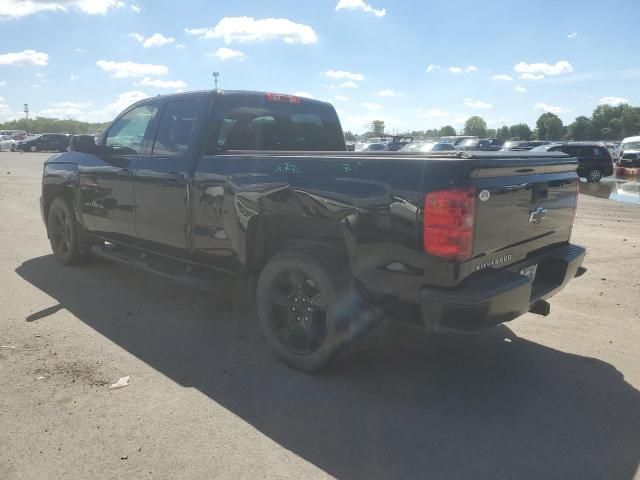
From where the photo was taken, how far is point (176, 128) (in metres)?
4.55

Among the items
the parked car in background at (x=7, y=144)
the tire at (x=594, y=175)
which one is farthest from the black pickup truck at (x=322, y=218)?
the parked car in background at (x=7, y=144)

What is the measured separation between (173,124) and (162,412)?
2.59 meters

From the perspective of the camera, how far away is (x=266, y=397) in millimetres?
3291

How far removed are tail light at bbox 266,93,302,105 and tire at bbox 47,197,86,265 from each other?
296 cm

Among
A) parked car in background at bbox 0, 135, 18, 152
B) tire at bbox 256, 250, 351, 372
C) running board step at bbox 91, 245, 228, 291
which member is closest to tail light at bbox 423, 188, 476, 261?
tire at bbox 256, 250, 351, 372

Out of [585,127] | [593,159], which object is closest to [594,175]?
[593,159]

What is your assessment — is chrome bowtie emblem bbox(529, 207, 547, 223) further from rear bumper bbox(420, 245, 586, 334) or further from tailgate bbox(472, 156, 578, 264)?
rear bumper bbox(420, 245, 586, 334)

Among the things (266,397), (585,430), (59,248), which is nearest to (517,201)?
(585,430)

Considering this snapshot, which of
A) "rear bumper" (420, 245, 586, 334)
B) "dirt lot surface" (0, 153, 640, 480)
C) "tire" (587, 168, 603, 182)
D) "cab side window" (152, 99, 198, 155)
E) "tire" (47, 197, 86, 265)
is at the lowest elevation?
"tire" (587, 168, 603, 182)

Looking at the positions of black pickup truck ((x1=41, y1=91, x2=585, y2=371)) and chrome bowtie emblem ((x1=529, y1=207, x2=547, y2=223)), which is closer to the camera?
black pickup truck ((x1=41, y1=91, x2=585, y2=371))

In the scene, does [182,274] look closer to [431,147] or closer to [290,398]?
[290,398]

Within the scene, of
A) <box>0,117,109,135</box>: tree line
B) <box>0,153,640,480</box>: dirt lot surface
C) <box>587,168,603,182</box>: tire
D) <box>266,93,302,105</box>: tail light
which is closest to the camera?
<box>0,153,640,480</box>: dirt lot surface

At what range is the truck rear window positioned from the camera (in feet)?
14.3

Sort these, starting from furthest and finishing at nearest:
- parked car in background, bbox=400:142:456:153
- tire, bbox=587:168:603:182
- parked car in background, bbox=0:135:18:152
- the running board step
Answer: parked car in background, bbox=0:135:18:152 → tire, bbox=587:168:603:182 → parked car in background, bbox=400:142:456:153 → the running board step
